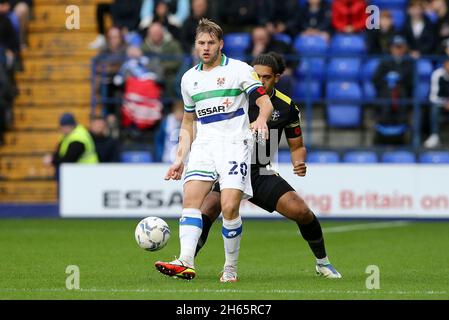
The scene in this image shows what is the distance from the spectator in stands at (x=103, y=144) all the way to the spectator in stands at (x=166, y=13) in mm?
2786

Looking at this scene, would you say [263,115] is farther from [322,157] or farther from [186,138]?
[322,157]

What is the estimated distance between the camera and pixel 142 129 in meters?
21.6

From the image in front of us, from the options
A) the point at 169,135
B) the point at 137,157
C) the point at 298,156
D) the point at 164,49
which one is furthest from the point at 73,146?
the point at 298,156

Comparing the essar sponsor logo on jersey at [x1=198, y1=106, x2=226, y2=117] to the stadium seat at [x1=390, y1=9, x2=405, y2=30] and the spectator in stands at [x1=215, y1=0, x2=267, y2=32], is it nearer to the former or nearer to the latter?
the spectator in stands at [x1=215, y1=0, x2=267, y2=32]

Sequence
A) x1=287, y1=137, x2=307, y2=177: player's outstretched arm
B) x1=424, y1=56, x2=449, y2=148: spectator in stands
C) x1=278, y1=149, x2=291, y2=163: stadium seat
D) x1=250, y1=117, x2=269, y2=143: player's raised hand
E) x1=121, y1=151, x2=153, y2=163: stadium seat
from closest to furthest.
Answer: x1=250, y1=117, x2=269, y2=143: player's raised hand, x1=287, y1=137, x2=307, y2=177: player's outstretched arm, x1=278, y1=149, x2=291, y2=163: stadium seat, x1=424, y1=56, x2=449, y2=148: spectator in stands, x1=121, y1=151, x2=153, y2=163: stadium seat

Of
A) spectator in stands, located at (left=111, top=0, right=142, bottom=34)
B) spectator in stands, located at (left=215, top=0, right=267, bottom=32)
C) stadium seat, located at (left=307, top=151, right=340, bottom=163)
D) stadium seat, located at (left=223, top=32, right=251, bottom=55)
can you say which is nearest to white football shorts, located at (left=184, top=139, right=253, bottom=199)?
stadium seat, located at (left=307, top=151, right=340, bottom=163)

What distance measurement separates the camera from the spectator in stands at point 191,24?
72.3 ft

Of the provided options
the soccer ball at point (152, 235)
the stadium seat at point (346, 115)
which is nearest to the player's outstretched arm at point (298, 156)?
the soccer ball at point (152, 235)

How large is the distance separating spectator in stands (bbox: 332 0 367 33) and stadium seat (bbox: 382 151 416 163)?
2827mm

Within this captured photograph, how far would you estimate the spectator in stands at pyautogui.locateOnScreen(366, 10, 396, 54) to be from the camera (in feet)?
71.7

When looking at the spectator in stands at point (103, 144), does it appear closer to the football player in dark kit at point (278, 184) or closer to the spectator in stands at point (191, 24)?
the spectator in stands at point (191, 24)

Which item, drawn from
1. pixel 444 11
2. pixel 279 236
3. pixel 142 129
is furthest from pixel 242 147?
pixel 444 11

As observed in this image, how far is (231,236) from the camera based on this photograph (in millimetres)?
10516

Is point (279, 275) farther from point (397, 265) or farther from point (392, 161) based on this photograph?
point (392, 161)
